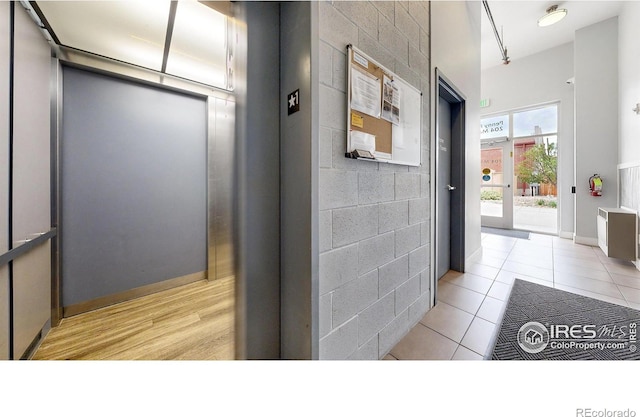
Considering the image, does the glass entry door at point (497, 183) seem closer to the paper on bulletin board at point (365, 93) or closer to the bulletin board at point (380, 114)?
the bulletin board at point (380, 114)

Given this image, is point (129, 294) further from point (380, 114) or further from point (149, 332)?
point (380, 114)

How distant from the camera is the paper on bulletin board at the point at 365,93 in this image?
3.77ft

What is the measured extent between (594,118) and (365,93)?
524 cm

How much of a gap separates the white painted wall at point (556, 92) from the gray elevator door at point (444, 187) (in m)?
3.61

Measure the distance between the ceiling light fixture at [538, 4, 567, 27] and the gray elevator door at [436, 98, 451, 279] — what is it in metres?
2.81

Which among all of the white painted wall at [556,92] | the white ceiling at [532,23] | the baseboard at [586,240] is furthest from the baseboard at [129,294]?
the white painted wall at [556,92]

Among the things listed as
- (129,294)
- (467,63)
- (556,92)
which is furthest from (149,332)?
(556,92)

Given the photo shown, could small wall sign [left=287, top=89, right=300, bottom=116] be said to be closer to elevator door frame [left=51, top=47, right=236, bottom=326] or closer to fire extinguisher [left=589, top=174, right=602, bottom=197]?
elevator door frame [left=51, top=47, right=236, bottom=326]

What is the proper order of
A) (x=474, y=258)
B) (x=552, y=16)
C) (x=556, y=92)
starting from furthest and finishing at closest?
(x=556, y=92) → (x=552, y=16) → (x=474, y=258)

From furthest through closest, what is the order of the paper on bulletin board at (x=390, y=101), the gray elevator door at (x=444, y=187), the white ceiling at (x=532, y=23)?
the white ceiling at (x=532, y=23)
the gray elevator door at (x=444, y=187)
the paper on bulletin board at (x=390, y=101)

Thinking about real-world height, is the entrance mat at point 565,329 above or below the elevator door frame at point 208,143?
below

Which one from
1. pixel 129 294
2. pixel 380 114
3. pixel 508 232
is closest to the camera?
pixel 380 114

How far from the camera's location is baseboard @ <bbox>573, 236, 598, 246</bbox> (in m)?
3.82

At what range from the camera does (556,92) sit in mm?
4449
